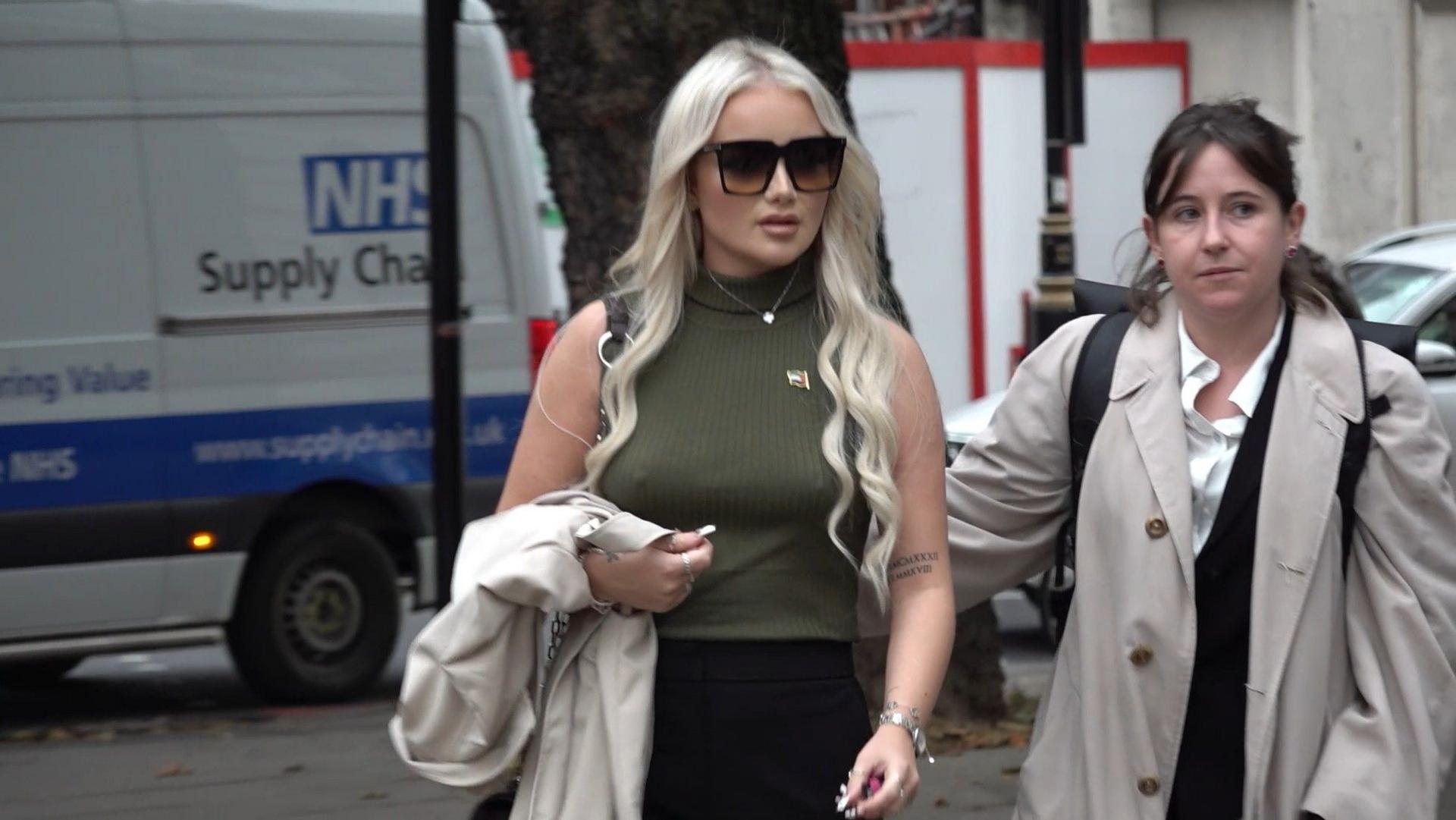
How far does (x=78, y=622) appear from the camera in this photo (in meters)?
7.71

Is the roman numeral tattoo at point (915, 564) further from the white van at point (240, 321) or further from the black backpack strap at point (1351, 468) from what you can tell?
the white van at point (240, 321)

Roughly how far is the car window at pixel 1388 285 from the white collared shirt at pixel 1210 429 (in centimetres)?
618

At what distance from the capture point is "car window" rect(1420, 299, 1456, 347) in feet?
28.5

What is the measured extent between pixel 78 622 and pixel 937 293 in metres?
8.74

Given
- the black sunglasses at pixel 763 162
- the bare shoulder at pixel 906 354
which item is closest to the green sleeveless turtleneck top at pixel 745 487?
the bare shoulder at pixel 906 354

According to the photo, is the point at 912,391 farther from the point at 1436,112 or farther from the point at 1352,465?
the point at 1436,112

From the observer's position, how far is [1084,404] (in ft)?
9.14

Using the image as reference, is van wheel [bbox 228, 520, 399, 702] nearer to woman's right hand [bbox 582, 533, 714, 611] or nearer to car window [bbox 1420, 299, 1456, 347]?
car window [bbox 1420, 299, 1456, 347]

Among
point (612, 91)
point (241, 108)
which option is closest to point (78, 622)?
point (241, 108)

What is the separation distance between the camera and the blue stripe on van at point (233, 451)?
25.0 feet

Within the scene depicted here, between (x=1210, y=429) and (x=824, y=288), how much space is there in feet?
1.77

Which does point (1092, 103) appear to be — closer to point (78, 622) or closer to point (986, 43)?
point (986, 43)

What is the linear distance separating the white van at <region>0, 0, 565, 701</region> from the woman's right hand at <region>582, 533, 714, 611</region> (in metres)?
5.45

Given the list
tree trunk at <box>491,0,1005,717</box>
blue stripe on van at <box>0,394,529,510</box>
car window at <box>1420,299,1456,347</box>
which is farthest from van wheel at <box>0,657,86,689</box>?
car window at <box>1420,299,1456,347</box>
